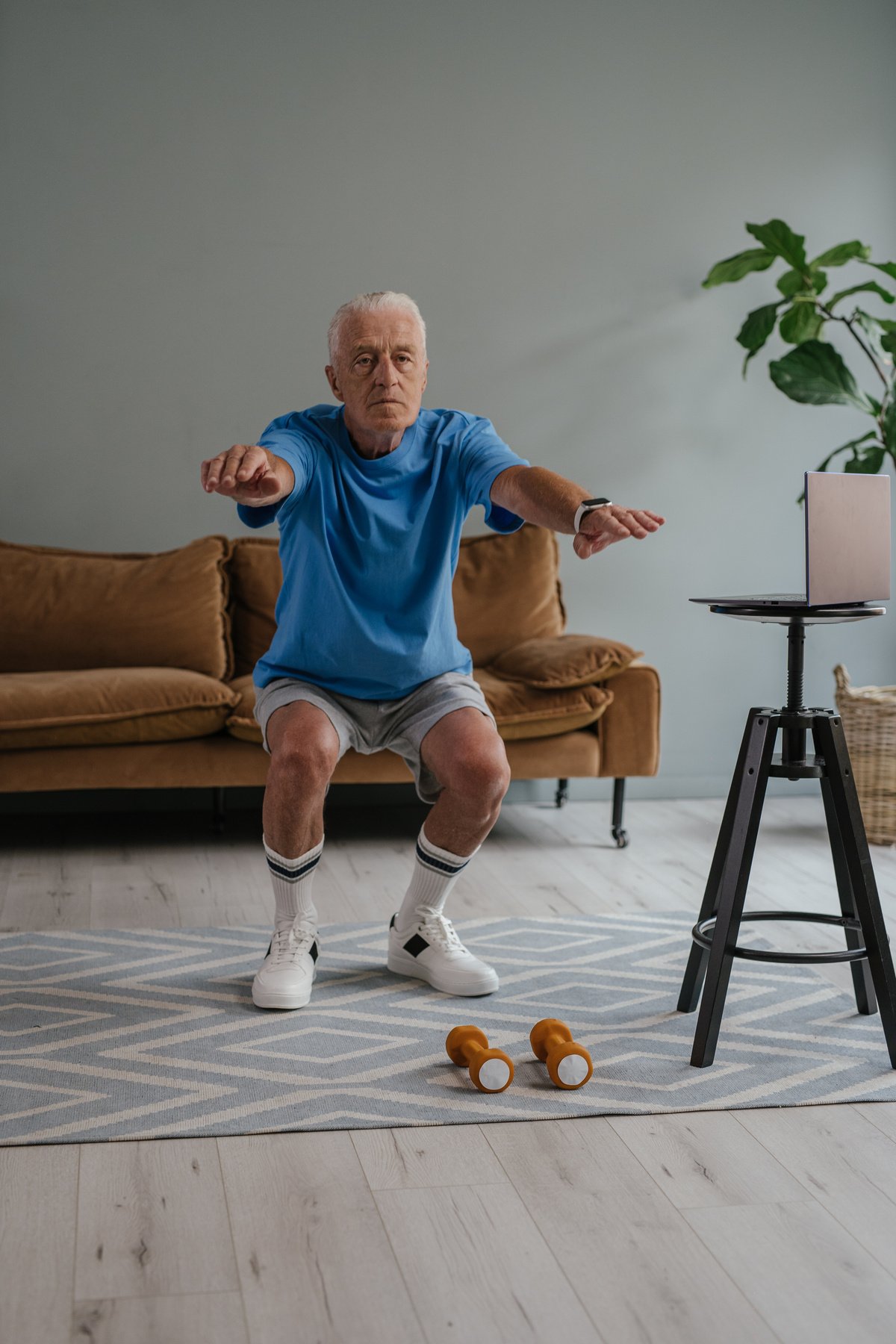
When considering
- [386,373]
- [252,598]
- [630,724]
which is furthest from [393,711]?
[252,598]

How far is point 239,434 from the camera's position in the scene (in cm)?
406

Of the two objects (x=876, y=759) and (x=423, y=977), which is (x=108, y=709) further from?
(x=876, y=759)

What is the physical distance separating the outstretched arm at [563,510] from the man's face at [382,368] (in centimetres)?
22

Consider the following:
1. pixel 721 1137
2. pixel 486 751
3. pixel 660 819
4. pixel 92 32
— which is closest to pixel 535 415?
pixel 660 819

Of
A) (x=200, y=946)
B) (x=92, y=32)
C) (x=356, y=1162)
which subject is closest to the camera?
(x=356, y=1162)

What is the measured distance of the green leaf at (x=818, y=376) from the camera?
3.75m

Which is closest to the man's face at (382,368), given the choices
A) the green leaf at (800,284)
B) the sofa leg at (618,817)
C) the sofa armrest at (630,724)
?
the sofa armrest at (630,724)

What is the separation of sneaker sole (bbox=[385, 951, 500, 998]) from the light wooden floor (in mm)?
499

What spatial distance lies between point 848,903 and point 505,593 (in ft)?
6.19

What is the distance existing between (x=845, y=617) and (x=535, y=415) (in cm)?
231

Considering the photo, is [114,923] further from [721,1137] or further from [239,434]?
[239,434]

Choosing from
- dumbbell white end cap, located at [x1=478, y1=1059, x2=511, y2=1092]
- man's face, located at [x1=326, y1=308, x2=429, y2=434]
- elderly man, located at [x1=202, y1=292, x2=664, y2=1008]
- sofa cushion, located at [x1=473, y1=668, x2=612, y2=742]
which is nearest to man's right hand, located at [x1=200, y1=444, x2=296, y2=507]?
elderly man, located at [x1=202, y1=292, x2=664, y2=1008]

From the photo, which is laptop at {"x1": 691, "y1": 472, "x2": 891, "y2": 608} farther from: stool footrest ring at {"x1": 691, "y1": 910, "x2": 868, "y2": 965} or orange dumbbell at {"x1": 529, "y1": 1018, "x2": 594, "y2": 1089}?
orange dumbbell at {"x1": 529, "y1": 1018, "x2": 594, "y2": 1089}

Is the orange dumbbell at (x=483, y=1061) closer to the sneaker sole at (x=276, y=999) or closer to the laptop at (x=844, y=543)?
the sneaker sole at (x=276, y=999)
